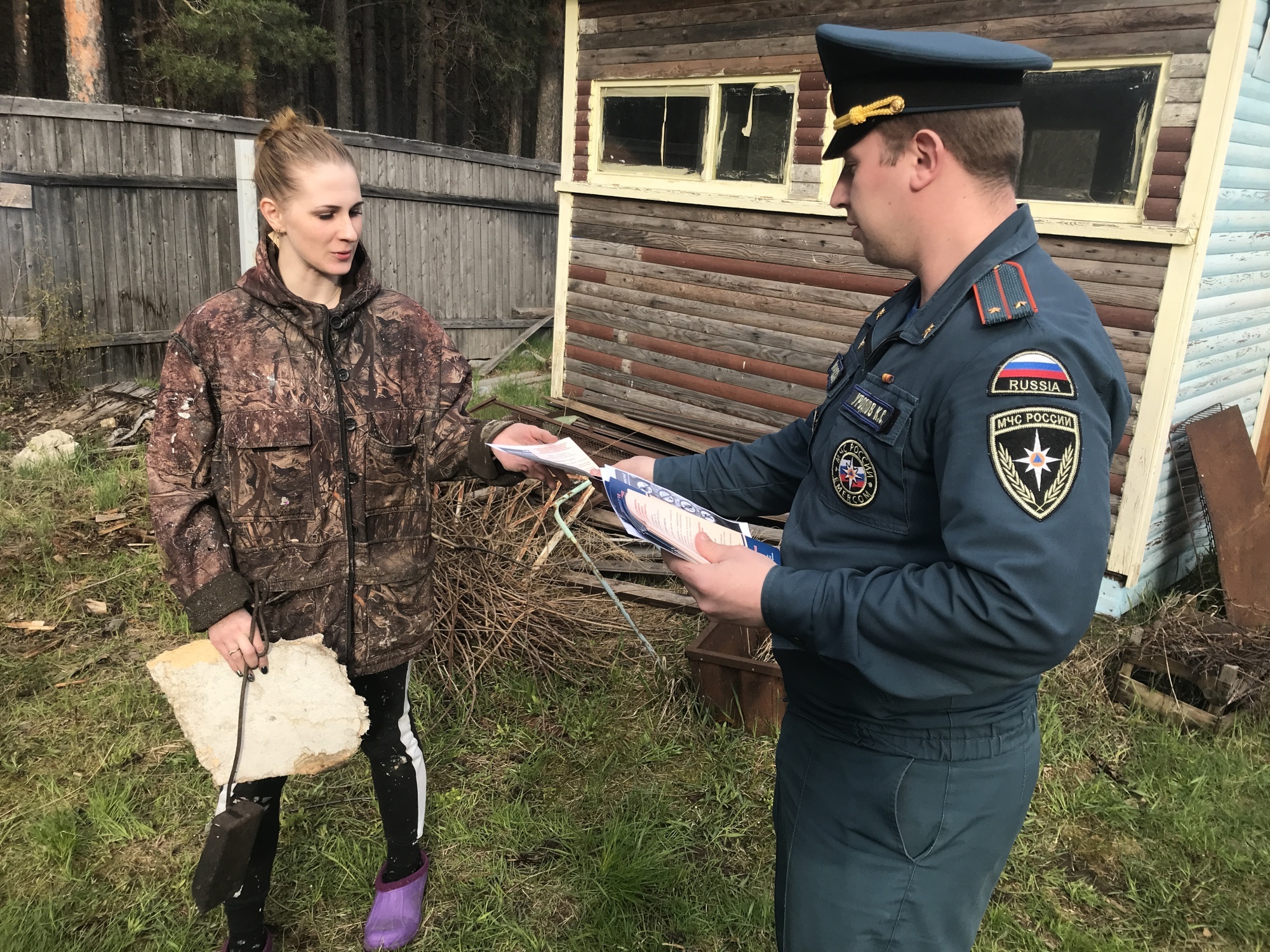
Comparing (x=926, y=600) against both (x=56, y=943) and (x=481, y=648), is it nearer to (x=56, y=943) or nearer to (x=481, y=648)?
(x=56, y=943)

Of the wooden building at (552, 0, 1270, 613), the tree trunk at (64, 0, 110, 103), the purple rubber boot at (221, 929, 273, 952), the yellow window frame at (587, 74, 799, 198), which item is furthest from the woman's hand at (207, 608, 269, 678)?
the tree trunk at (64, 0, 110, 103)

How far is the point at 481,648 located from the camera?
167 inches

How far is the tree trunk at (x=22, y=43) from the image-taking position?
13455mm

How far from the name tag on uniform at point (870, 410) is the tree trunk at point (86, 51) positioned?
11959mm

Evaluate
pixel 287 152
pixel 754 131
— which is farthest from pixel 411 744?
pixel 754 131

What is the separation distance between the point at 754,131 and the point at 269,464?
5690 mm

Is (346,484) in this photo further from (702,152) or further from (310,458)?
(702,152)

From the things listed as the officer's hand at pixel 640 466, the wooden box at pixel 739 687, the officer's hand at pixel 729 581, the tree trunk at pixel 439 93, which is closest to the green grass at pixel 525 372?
the wooden box at pixel 739 687

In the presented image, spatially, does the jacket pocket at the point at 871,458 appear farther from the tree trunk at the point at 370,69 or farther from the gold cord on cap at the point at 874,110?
the tree trunk at the point at 370,69

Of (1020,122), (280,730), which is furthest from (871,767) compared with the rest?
(280,730)

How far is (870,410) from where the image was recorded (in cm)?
153

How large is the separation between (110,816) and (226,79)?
1511 cm

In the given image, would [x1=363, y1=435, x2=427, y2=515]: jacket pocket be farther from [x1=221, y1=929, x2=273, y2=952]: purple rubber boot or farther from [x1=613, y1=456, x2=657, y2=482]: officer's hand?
[x1=221, y1=929, x2=273, y2=952]: purple rubber boot

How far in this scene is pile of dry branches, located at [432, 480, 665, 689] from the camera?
14.0 feet
